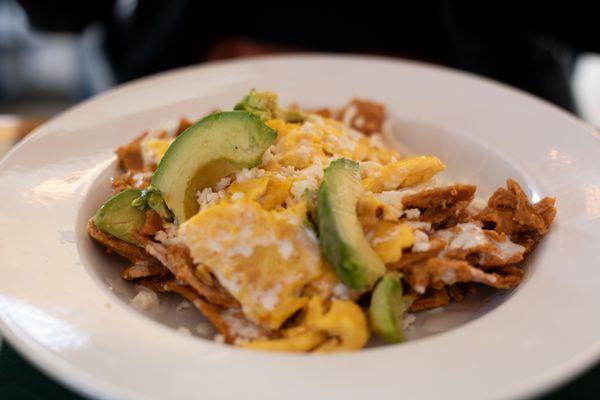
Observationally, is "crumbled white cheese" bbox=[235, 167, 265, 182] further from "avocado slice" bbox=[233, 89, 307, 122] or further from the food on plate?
"avocado slice" bbox=[233, 89, 307, 122]

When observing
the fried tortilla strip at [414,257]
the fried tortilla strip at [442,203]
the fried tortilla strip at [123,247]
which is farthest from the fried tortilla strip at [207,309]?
the fried tortilla strip at [442,203]

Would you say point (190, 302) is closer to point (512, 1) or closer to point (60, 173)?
point (60, 173)

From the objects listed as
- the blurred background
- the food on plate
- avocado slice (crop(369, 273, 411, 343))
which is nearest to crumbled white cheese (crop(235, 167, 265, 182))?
the food on plate

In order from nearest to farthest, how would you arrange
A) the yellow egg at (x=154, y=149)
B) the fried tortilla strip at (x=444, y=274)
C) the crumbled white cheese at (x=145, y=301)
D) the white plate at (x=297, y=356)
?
1. the white plate at (x=297, y=356)
2. the fried tortilla strip at (x=444, y=274)
3. the crumbled white cheese at (x=145, y=301)
4. the yellow egg at (x=154, y=149)

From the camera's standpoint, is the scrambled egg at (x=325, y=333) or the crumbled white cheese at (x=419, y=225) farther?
the crumbled white cheese at (x=419, y=225)

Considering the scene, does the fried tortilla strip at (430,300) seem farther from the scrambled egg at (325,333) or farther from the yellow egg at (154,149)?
the yellow egg at (154,149)

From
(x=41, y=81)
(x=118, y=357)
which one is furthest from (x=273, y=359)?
(x=41, y=81)

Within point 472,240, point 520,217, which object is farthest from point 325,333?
point 520,217
